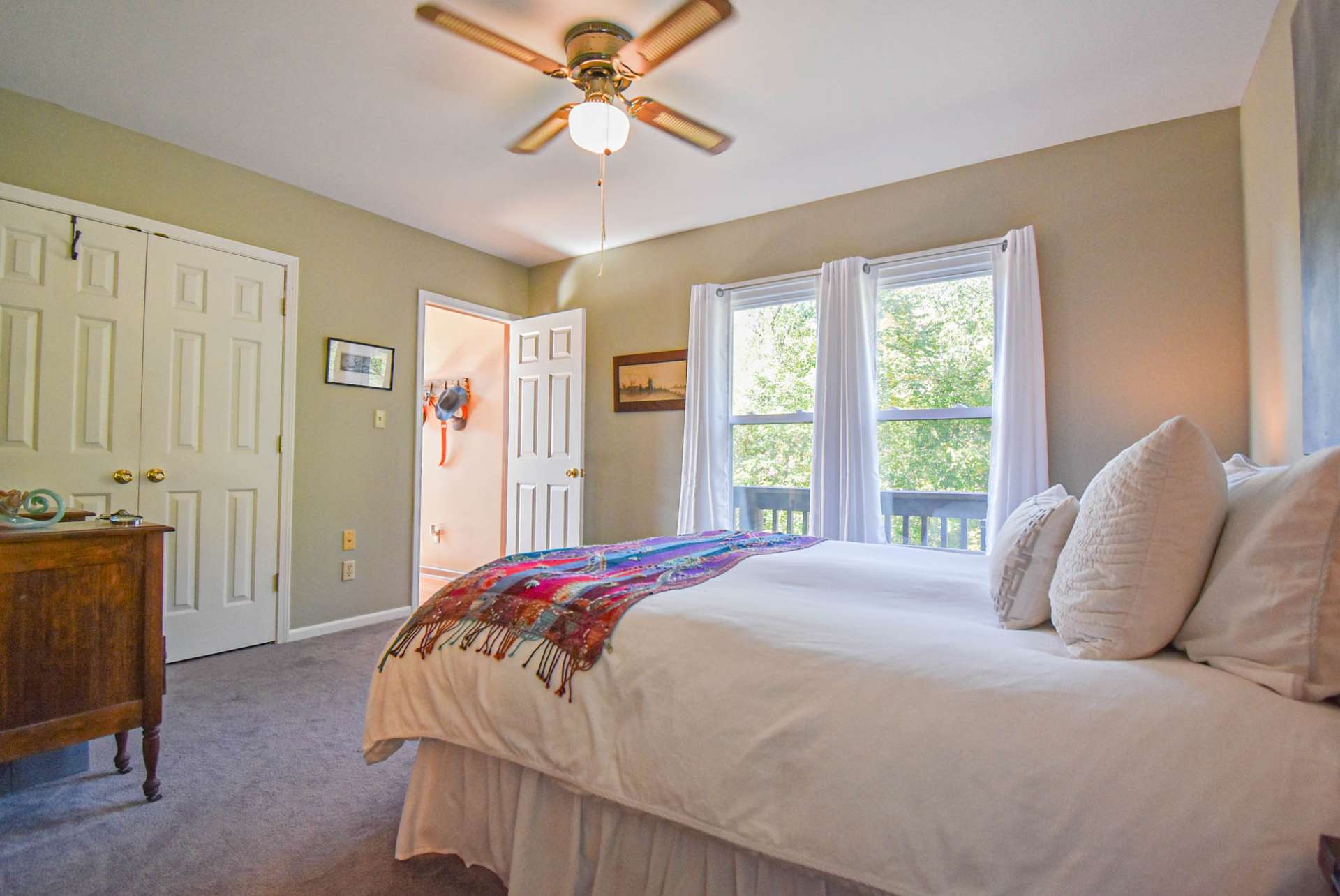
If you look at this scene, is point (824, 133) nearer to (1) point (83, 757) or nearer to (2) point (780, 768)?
(2) point (780, 768)

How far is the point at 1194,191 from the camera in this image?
9.17 ft

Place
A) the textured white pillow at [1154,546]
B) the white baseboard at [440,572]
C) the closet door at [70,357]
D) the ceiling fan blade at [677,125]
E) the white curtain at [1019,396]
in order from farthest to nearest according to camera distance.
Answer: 1. the white baseboard at [440,572]
2. the white curtain at [1019,396]
3. the closet door at [70,357]
4. the ceiling fan blade at [677,125]
5. the textured white pillow at [1154,546]

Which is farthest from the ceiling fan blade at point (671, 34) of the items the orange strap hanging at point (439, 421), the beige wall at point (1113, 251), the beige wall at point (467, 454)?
the orange strap hanging at point (439, 421)

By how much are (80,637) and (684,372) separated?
126 inches

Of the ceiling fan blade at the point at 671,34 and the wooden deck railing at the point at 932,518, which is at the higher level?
the ceiling fan blade at the point at 671,34

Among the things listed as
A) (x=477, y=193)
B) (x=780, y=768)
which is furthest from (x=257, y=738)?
(x=477, y=193)

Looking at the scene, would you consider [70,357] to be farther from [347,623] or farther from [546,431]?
[546,431]

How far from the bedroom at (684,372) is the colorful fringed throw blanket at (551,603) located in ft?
0.17

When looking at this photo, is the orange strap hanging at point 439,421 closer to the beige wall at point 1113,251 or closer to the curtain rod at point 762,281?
the curtain rod at point 762,281

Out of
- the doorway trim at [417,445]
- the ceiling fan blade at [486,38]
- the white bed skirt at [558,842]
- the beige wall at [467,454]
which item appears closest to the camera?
the white bed skirt at [558,842]

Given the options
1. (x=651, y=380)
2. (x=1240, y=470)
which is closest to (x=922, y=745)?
(x=1240, y=470)

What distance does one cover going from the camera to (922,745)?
1015 mm

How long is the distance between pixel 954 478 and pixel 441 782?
9.13 ft

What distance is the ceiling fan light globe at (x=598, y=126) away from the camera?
90.8 inches
